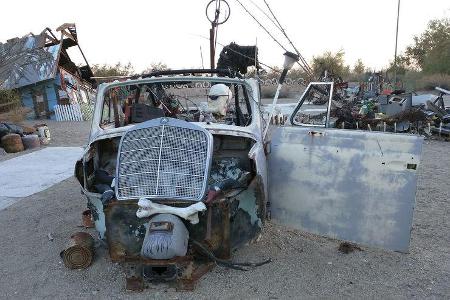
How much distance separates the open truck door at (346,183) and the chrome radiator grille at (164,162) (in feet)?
3.33

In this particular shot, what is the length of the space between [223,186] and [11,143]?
29.2ft

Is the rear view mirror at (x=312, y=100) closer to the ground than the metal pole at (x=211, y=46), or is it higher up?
closer to the ground

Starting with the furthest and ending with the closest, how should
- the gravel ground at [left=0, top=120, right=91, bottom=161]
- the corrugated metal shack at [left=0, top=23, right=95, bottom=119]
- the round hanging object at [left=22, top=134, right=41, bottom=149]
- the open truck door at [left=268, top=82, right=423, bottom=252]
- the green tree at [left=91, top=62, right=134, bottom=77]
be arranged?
the green tree at [left=91, top=62, right=134, bottom=77], the corrugated metal shack at [left=0, top=23, right=95, bottom=119], the gravel ground at [left=0, top=120, right=91, bottom=161], the round hanging object at [left=22, top=134, right=41, bottom=149], the open truck door at [left=268, top=82, right=423, bottom=252]

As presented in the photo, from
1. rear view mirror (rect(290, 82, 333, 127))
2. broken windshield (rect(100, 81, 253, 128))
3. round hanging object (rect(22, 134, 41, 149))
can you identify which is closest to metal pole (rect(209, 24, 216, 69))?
broken windshield (rect(100, 81, 253, 128))

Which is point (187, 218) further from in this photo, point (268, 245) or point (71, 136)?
point (71, 136)

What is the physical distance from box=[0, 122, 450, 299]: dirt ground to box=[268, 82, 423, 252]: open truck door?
0.23 m

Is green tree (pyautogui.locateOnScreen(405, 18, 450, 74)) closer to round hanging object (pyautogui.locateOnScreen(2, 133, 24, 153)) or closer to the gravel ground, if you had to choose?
the gravel ground

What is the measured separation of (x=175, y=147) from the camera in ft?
11.3

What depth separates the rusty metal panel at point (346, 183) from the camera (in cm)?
366

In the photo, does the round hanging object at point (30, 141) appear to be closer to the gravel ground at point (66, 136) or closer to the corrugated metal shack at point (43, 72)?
the gravel ground at point (66, 136)

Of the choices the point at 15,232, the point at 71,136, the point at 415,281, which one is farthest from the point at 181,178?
the point at 71,136

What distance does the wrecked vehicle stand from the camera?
326cm

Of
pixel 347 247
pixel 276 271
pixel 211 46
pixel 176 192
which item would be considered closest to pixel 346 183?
pixel 347 247

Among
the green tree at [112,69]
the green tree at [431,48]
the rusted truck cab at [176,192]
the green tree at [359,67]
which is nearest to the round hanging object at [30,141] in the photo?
the rusted truck cab at [176,192]
